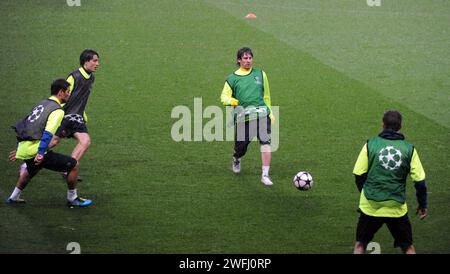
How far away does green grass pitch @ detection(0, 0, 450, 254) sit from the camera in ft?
41.3

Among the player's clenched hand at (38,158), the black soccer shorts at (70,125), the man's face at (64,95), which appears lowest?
the player's clenched hand at (38,158)

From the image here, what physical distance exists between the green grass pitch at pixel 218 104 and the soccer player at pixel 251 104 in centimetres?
72

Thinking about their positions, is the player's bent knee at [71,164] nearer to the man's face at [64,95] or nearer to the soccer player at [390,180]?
the man's face at [64,95]

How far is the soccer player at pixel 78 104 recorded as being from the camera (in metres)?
14.1

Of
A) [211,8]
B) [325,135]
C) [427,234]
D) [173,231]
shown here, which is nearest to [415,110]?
[325,135]

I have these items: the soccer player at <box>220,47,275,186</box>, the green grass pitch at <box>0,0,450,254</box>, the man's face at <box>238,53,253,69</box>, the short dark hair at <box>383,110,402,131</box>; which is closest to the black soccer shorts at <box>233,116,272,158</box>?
the soccer player at <box>220,47,275,186</box>

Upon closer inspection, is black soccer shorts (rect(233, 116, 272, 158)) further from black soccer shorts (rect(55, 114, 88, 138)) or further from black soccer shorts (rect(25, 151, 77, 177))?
black soccer shorts (rect(25, 151, 77, 177))

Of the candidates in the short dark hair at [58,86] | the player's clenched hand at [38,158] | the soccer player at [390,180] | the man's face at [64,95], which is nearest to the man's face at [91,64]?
the man's face at [64,95]

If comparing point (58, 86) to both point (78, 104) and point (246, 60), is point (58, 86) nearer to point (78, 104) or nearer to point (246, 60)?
point (78, 104)

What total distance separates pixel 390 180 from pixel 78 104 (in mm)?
5665

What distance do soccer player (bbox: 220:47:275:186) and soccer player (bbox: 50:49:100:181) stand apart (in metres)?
2.18

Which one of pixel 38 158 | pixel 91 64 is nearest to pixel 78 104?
pixel 91 64

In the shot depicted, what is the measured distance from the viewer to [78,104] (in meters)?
14.1
